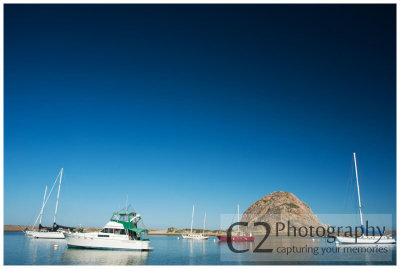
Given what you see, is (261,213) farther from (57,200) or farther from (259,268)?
(259,268)

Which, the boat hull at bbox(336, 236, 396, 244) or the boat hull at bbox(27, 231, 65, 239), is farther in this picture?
the boat hull at bbox(27, 231, 65, 239)

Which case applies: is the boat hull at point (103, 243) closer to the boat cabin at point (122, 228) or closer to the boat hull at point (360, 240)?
the boat cabin at point (122, 228)

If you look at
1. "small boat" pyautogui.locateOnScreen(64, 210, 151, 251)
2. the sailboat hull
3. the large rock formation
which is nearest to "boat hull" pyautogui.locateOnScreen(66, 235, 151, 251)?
"small boat" pyautogui.locateOnScreen(64, 210, 151, 251)

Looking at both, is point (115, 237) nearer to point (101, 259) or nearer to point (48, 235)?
point (101, 259)

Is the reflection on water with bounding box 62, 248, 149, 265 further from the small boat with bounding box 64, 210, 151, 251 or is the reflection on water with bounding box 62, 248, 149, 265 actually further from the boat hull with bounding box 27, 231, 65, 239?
the boat hull with bounding box 27, 231, 65, 239

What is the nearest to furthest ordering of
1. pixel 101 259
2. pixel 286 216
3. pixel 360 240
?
pixel 101 259
pixel 360 240
pixel 286 216

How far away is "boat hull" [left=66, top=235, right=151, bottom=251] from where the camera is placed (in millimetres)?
44031

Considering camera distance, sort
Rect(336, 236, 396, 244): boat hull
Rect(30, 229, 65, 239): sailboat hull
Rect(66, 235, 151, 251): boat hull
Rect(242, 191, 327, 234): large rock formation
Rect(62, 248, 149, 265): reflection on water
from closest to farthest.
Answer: Rect(62, 248, 149, 265): reflection on water
Rect(66, 235, 151, 251): boat hull
Rect(336, 236, 396, 244): boat hull
Rect(30, 229, 65, 239): sailboat hull
Rect(242, 191, 327, 234): large rock formation

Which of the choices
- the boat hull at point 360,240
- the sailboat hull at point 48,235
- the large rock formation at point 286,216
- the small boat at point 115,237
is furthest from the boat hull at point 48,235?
the large rock formation at point 286,216

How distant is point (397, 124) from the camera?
2114 cm

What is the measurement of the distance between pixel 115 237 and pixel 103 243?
77.2 inches

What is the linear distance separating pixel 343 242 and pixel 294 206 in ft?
464

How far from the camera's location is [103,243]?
43969 mm

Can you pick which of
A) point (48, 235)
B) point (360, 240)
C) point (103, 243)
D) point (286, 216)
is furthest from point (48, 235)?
point (286, 216)
